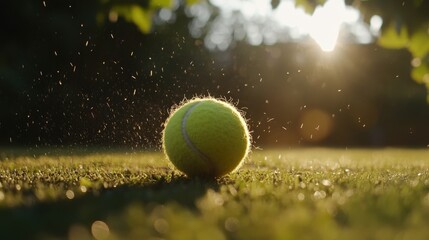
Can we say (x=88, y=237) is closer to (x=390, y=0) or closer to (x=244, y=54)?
(x=390, y=0)

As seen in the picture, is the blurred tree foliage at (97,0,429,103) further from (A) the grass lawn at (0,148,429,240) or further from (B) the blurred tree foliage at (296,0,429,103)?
(A) the grass lawn at (0,148,429,240)

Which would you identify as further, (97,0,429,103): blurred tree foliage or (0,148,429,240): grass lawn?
(97,0,429,103): blurred tree foliage

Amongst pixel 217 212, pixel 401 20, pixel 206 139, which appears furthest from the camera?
pixel 401 20

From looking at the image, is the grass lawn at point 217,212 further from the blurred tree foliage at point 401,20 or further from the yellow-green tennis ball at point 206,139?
the blurred tree foliage at point 401,20

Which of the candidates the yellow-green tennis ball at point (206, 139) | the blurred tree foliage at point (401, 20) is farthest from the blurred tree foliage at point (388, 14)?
the yellow-green tennis ball at point (206, 139)

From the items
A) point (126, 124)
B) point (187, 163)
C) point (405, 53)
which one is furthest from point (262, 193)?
point (405, 53)

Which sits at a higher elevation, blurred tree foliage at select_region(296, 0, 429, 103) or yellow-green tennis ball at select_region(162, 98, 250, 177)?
blurred tree foliage at select_region(296, 0, 429, 103)

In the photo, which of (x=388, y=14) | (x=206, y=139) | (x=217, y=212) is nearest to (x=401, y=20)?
(x=388, y=14)

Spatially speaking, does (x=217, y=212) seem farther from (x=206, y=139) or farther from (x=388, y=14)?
(x=388, y=14)

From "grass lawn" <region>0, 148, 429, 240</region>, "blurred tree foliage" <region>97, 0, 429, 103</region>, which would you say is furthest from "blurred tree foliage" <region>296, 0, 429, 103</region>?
"grass lawn" <region>0, 148, 429, 240</region>
